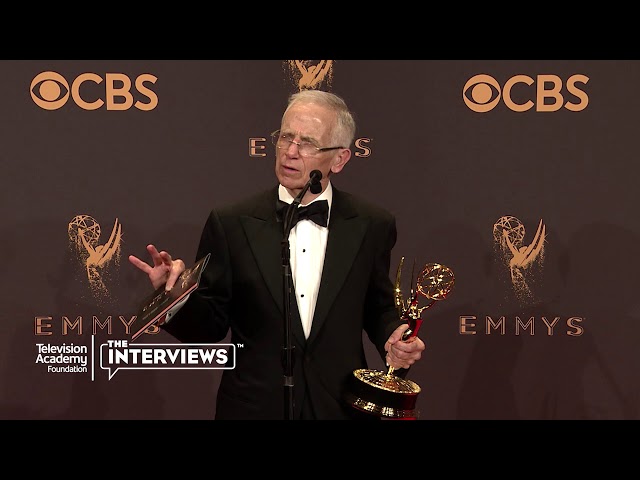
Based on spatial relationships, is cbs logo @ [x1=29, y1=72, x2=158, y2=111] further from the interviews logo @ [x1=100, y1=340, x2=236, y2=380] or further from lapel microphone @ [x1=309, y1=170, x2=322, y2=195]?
lapel microphone @ [x1=309, y1=170, x2=322, y2=195]

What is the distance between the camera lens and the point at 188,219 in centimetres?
423

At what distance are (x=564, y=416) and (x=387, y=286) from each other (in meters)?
1.59

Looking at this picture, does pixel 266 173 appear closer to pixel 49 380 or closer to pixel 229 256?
pixel 229 256

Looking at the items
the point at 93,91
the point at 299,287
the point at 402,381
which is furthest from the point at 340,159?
the point at 93,91

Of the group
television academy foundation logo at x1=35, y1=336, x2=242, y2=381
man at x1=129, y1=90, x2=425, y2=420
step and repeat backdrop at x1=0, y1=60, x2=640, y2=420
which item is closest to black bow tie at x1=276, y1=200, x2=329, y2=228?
man at x1=129, y1=90, x2=425, y2=420

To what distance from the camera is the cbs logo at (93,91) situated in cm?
415

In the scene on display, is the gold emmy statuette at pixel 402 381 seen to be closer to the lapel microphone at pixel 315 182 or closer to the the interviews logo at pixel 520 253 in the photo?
the lapel microphone at pixel 315 182

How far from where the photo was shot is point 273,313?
3148 mm

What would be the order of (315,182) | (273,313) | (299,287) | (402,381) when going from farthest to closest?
(299,287)
(273,313)
(402,381)
(315,182)

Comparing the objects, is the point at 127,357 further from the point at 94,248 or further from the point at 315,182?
the point at 315,182

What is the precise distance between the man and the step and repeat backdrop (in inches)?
38.0

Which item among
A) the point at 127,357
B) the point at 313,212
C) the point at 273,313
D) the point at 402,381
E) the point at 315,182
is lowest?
the point at 127,357

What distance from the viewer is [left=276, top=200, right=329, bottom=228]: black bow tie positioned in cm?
324

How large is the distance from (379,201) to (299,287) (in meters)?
1.14
